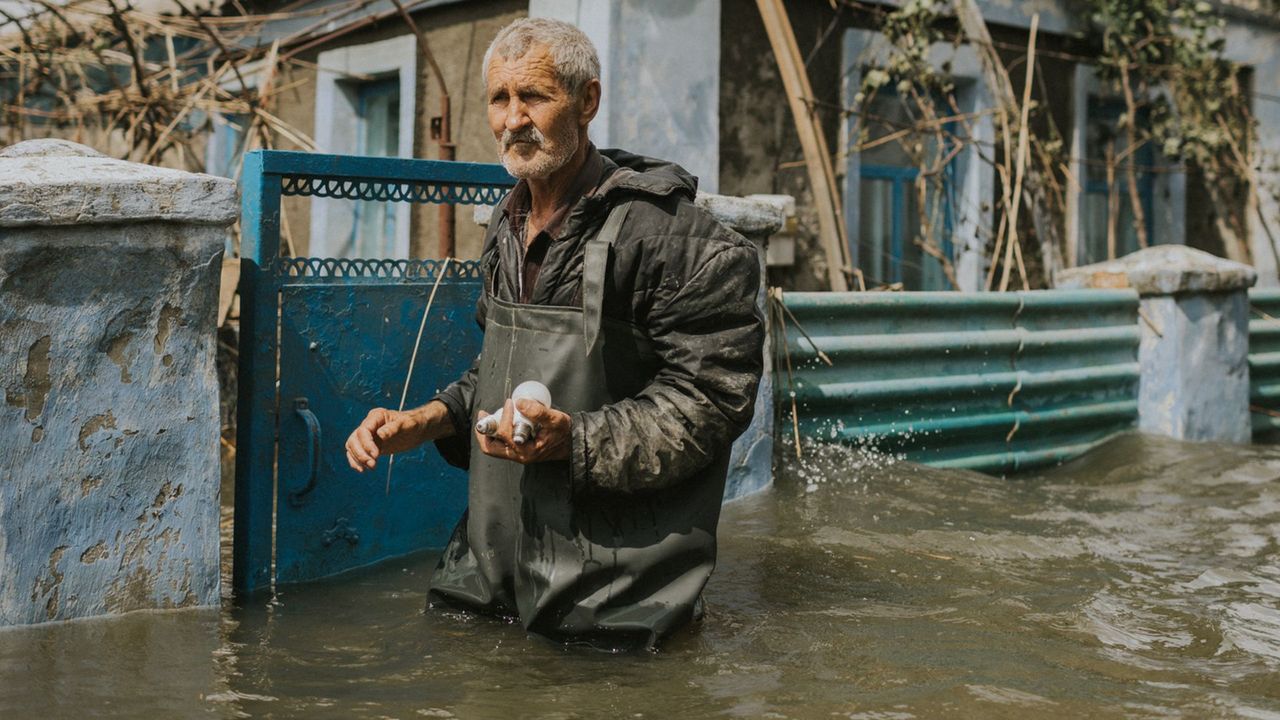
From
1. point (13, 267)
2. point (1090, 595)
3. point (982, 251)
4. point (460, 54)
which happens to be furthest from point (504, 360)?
point (982, 251)

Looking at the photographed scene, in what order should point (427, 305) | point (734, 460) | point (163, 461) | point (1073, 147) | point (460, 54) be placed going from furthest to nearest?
point (1073, 147), point (460, 54), point (734, 460), point (427, 305), point (163, 461)

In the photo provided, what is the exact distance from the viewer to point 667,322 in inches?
130

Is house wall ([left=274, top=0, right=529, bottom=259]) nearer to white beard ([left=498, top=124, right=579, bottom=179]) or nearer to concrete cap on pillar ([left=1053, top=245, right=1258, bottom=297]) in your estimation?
concrete cap on pillar ([left=1053, top=245, right=1258, bottom=297])

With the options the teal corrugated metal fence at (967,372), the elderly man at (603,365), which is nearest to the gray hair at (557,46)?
the elderly man at (603,365)

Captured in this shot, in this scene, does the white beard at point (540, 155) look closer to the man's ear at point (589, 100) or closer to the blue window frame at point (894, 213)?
the man's ear at point (589, 100)

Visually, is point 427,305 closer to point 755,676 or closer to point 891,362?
point 755,676

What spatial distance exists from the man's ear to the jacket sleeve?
1.60ft

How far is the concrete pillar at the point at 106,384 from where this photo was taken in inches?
139

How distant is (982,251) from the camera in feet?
31.0

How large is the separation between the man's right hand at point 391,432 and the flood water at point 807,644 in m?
0.53

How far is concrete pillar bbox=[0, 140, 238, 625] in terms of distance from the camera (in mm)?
3521

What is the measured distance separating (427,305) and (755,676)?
1874mm

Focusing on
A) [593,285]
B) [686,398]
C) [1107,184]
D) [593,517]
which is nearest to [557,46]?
[593,285]

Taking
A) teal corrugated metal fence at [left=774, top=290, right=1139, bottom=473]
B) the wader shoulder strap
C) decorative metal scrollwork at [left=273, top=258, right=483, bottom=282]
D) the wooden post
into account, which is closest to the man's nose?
the wader shoulder strap
